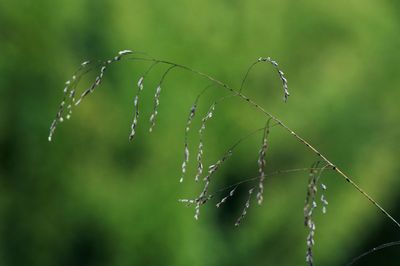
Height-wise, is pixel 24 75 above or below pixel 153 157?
above

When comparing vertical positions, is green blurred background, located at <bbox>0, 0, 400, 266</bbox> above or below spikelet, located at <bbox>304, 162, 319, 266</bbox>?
above

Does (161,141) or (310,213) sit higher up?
(161,141)

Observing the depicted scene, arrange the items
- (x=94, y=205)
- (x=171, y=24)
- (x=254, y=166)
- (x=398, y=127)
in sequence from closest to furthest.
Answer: (x=94, y=205), (x=171, y=24), (x=254, y=166), (x=398, y=127)

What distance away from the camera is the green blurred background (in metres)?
2.93

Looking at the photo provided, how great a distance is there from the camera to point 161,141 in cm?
296

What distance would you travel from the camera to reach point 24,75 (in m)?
3.01

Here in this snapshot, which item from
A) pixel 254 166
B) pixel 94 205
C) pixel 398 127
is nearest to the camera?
pixel 94 205

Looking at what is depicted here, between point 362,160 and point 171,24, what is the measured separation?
1.04 m

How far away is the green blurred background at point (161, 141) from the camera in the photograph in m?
2.93

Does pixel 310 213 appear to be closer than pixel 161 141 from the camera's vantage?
Yes

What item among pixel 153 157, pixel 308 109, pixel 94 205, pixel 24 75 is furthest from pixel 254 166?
pixel 24 75

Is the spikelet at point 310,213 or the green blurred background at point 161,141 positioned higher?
the green blurred background at point 161,141

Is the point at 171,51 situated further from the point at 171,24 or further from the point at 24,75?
the point at 24,75

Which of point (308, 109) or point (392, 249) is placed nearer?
point (308, 109)
